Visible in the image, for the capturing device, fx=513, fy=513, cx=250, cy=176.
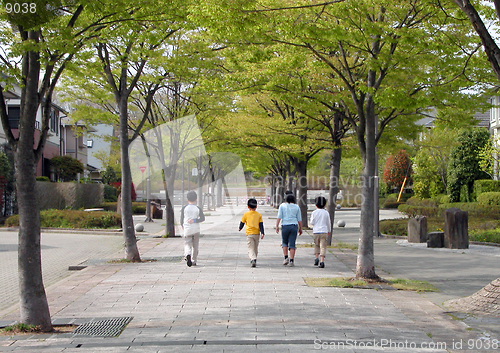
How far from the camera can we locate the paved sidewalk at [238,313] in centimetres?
570

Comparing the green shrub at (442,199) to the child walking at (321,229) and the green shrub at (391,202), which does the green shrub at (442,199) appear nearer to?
the green shrub at (391,202)

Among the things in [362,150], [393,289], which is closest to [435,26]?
[362,150]

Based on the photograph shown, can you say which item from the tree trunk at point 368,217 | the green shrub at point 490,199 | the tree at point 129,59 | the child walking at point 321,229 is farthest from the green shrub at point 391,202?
the tree trunk at point 368,217

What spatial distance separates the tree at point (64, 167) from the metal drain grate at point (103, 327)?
112 feet

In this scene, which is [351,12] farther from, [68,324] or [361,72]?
[68,324]

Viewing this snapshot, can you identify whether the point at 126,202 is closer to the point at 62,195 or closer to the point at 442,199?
the point at 62,195

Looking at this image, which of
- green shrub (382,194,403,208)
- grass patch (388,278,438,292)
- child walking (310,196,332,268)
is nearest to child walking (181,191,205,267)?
child walking (310,196,332,268)

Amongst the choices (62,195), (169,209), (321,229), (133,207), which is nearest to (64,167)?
(133,207)

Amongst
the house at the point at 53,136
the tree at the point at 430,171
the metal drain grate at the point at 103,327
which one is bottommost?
the metal drain grate at the point at 103,327

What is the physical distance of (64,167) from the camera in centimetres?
3856

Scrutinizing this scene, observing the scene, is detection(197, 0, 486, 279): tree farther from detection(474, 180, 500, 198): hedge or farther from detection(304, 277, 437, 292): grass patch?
detection(474, 180, 500, 198): hedge

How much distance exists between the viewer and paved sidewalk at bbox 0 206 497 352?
225 inches

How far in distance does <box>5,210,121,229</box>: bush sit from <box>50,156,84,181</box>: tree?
14287 mm

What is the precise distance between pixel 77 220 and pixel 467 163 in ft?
84.6
